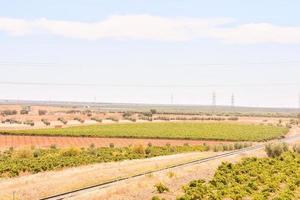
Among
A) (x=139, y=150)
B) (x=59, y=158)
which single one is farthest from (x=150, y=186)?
(x=139, y=150)

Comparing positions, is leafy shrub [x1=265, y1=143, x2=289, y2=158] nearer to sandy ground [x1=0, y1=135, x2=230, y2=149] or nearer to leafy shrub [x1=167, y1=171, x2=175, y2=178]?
leafy shrub [x1=167, y1=171, x2=175, y2=178]

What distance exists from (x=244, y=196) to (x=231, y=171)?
9.09 metres

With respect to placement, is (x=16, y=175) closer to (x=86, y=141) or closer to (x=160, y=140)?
(x=86, y=141)

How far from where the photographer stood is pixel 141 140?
286ft

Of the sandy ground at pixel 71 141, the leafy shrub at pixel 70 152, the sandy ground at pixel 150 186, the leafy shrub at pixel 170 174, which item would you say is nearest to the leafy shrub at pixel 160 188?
the sandy ground at pixel 150 186

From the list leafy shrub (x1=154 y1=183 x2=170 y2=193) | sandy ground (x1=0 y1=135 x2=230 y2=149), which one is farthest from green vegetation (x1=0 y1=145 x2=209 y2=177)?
leafy shrub (x1=154 y1=183 x2=170 y2=193)

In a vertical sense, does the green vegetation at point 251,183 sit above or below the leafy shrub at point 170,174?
below

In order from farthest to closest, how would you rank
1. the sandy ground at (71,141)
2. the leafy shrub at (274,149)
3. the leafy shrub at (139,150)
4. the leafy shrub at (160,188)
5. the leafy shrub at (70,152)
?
the sandy ground at (71,141), the leafy shrub at (139,150), the leafy shrub at (70,152), the leafy shrub at (274,149), the leafy shrub at (160,188)

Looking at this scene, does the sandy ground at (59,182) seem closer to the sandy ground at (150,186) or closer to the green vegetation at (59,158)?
the sandy ground at (150,186)

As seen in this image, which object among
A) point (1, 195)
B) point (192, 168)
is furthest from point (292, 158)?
point (1, 195)

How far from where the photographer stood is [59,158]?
174ft

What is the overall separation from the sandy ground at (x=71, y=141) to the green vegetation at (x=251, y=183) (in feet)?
121

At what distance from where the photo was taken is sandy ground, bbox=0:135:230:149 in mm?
75812

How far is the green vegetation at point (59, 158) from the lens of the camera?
4553 cm
